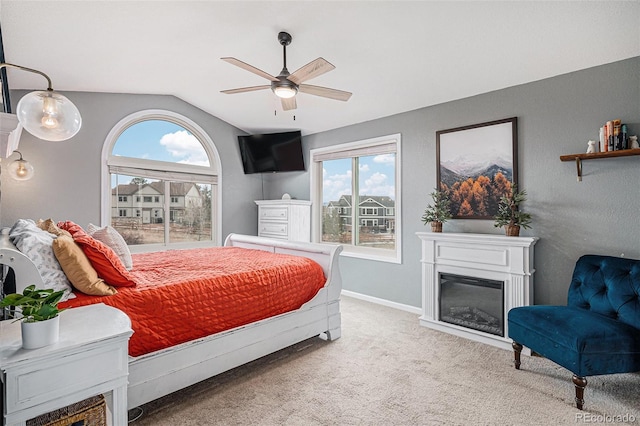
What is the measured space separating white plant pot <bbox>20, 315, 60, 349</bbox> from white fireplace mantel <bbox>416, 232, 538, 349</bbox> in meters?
3.15

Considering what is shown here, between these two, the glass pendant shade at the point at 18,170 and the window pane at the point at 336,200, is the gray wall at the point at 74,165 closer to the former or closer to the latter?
the glass pendant shade at the point at 18,170

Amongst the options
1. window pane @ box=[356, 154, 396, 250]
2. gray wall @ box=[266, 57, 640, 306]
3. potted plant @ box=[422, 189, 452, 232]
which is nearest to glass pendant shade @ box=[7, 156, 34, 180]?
window pane @ box=[356, 154, 396, 250]

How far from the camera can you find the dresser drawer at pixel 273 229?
493 cm

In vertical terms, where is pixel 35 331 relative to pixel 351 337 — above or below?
above

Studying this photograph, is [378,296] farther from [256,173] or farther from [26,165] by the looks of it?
[26,165]

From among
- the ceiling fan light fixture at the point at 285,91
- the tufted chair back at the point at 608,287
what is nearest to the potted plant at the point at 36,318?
the ceiling fan light fixture at the point at 285,91

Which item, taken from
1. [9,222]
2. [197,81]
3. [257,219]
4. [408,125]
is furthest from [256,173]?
[9,222]

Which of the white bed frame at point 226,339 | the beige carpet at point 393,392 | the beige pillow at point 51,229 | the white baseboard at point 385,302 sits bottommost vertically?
the beige carpet at point 393,392

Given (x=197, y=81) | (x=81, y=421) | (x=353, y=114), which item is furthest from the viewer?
(x=353, y=114)

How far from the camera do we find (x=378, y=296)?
14.3 feet

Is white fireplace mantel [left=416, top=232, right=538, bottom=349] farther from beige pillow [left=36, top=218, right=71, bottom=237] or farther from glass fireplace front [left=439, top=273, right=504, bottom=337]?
beige pillow [left=36, top=218, right=71, bottom=237]

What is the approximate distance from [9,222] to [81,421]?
308 centimetres

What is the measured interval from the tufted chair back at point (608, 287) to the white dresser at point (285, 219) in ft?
11.2

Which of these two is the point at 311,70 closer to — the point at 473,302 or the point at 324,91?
the point at 324,91
